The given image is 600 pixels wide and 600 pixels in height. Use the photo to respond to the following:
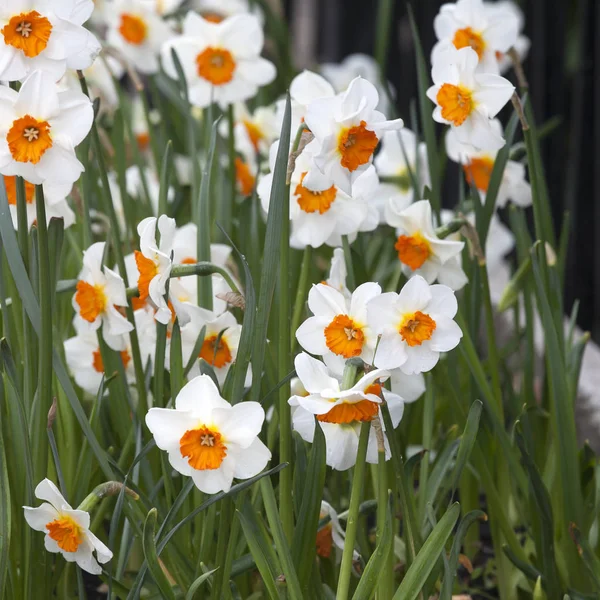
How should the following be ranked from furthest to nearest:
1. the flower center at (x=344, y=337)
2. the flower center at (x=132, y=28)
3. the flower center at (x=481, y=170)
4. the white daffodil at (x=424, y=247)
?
the flower center at (x=132, y=28) → the flower center at (x=481, y=170) → the white daffodil at (x=424, y=247) → the flower center at (x=344, y=337)

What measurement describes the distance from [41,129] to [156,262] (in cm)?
19

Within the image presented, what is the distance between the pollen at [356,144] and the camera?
0.93 meters

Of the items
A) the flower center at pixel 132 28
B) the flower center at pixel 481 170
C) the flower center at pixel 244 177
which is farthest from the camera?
the flower center at pixel 132 28

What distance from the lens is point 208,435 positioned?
3.03 feet

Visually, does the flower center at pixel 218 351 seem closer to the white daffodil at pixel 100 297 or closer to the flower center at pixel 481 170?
the white daffodil at pixel 100 297

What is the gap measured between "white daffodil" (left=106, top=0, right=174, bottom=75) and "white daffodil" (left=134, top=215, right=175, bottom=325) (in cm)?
121

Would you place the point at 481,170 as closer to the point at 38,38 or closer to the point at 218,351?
the point at 218,351

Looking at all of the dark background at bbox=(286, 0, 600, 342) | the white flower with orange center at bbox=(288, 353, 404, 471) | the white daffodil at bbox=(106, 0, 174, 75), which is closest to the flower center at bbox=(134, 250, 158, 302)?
the white flower with orange center at bbox=(288, 353, 404, 471)

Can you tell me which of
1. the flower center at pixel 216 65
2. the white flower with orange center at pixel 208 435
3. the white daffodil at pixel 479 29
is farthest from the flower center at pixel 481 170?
the white flower with orange center at pixel 208 435

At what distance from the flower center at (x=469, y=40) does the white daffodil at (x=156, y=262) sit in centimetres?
49

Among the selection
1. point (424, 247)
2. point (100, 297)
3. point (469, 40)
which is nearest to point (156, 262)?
point (100, 297)

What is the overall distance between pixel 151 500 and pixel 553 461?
57cm

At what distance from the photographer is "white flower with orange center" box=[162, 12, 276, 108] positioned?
1.72 m

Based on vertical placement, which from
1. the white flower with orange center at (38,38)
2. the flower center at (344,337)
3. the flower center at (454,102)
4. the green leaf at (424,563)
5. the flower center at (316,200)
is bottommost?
the green leaf at (424,563)
